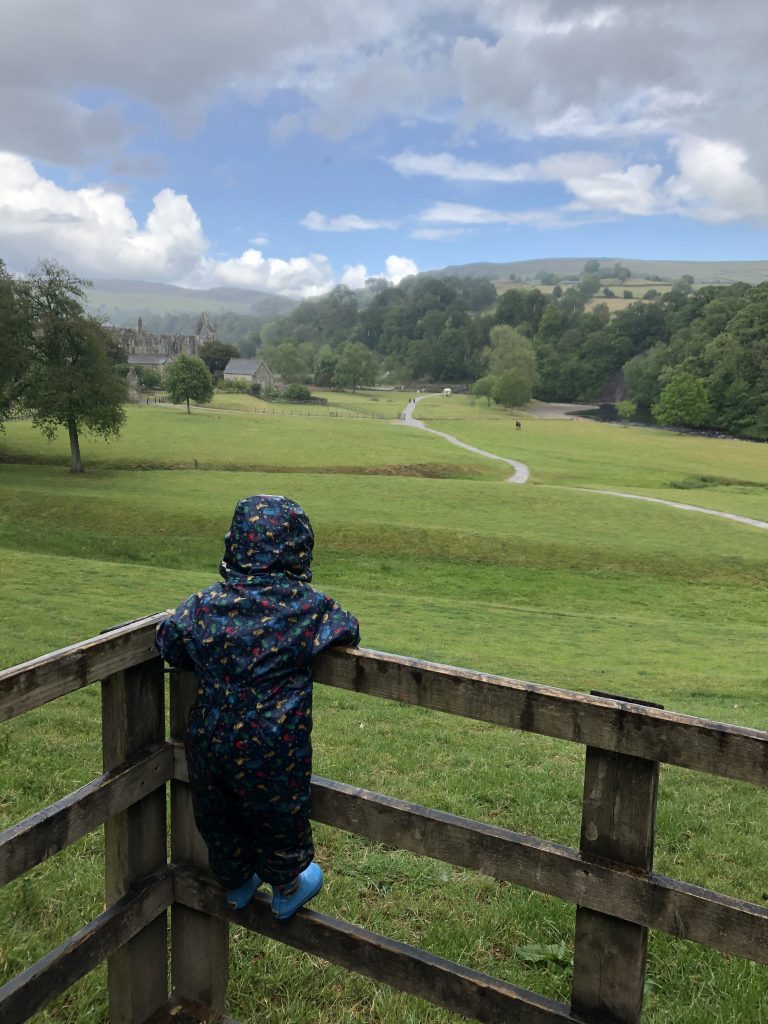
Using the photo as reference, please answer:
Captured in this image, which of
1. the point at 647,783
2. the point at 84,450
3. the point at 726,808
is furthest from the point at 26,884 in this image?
the point at 84,450

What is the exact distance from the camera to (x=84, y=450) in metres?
54.1

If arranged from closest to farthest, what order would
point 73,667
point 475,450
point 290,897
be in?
1. point 73,667
2. point 290,897
3. point 475,450

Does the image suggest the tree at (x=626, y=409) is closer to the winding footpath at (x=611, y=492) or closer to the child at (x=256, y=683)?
the winding footpath at (x=611, y=492)

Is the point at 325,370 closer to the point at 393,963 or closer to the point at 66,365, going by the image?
the point at 66,365

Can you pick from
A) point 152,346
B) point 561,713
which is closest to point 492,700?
point 561,713

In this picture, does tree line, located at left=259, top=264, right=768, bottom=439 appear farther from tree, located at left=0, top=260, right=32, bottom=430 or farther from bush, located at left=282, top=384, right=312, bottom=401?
tree, located at left=0, top=260, right=32, bottom=430

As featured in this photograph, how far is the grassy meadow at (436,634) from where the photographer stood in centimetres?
430

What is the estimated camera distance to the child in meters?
3.12

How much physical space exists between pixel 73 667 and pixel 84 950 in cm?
132

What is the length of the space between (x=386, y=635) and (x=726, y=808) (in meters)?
10.2

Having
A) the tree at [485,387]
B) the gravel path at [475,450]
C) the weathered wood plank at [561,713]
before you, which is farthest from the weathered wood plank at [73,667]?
the tree at [485,387]

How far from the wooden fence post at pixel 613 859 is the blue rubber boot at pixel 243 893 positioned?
4.98ft

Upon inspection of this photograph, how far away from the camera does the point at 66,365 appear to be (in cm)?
4356

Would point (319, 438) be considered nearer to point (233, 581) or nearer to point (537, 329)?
point (233, 581)
